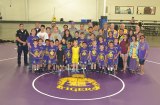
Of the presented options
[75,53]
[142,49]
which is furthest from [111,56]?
[75,53]

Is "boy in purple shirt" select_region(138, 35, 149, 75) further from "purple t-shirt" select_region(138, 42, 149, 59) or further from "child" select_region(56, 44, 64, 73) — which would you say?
"child" select_region(56, 44, 64, 73)

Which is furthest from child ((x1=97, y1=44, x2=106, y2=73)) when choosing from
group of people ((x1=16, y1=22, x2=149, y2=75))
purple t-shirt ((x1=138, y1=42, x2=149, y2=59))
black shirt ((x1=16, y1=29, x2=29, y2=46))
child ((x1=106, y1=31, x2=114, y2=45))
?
black shirt ((x1=16, y1=29, x2=29, y2=46))

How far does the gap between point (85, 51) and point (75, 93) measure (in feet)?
7.53

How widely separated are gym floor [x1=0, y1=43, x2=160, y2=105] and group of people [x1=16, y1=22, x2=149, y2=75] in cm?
47

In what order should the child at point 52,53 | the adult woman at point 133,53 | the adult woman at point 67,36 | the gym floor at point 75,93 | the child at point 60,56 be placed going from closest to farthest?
the gym floor at point 75,93, the child at point 60,56, the child at point 52,53, the adult woman at point 133,53, the adult woman at point 67,36

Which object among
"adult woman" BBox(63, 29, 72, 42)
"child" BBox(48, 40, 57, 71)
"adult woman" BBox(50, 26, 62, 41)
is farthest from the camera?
"adult woman" BBox(50, 26, 62, 41)

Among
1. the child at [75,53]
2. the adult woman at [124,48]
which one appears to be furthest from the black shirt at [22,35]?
the adult woman at [124,48]

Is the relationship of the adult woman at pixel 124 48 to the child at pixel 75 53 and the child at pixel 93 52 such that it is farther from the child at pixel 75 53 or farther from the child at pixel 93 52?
the child at pixel 75 53

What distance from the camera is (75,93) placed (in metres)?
6.77

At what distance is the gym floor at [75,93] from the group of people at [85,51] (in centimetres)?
47

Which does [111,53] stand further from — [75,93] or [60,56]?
[75,93]

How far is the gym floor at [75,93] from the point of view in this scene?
20.5ft

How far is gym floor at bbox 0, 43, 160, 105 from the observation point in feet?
20.5

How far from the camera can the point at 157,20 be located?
2433 centimetres
